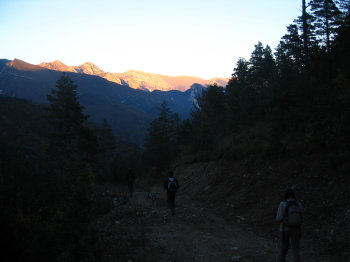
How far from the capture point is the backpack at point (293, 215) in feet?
20.4

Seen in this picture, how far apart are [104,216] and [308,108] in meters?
11.4

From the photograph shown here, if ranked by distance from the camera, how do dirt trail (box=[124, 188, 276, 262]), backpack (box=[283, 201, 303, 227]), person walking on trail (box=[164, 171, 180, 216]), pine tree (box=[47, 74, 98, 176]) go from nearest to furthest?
backpack (box=[283, 201, 303, 227])
dirt trail (box=[124, 188, 276, 262])
person walking on trail (box=[164, 171, 180, 216])
pine tree (box=[47, 74, 98, 176])

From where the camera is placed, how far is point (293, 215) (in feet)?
20.5

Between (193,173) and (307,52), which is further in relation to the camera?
(193,173)

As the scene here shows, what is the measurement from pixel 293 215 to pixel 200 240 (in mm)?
3897

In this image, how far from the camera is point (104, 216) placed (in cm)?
1338

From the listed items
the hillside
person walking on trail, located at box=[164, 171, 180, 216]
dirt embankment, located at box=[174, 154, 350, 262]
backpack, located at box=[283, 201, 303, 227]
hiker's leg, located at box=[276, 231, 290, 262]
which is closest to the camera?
backpack, located at box=[283, 201, 303, 227]

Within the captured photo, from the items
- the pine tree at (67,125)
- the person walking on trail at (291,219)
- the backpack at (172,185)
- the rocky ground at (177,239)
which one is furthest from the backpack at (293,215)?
the pine tree at (67,125)

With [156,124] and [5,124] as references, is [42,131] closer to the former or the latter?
[5,124]

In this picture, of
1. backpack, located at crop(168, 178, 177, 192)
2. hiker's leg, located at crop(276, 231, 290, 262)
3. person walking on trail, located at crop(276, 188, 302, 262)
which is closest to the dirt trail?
hiker's leg, located at crop(276, 231, 290, 262)

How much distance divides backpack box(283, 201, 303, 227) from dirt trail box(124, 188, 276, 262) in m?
1.67

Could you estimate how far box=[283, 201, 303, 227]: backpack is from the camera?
6.23 m

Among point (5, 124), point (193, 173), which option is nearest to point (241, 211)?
point (193, 173)

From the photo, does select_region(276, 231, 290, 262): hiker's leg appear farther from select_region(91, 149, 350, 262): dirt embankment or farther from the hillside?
the hillside
